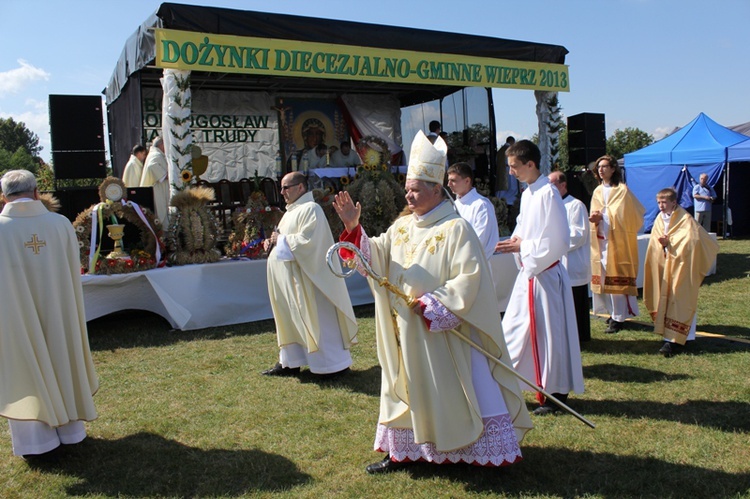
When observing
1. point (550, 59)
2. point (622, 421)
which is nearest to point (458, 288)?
point (622, 421)

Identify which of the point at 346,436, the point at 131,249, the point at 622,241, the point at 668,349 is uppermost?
the point at 131,249

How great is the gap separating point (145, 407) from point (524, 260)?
328 centimetres

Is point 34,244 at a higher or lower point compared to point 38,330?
higher

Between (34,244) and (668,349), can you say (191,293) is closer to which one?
(34,244)

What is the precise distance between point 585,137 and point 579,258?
7593mm

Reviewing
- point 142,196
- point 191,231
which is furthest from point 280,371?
point 142,196

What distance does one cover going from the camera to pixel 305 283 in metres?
5.81

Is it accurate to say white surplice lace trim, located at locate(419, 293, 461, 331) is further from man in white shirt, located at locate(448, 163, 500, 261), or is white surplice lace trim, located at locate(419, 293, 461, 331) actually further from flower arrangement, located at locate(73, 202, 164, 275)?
flower arrangement, located at locate(73, 202, 164, 275)

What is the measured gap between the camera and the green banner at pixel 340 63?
8.67 metres

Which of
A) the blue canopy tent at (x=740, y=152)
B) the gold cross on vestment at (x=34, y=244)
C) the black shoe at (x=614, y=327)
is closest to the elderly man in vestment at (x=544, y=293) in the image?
the black shoe at (x=614, y=327)

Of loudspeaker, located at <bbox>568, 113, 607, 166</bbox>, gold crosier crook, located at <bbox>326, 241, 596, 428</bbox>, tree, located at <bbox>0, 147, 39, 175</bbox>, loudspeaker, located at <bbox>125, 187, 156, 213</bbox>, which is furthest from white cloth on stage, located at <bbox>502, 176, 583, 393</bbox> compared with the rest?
tree, located at <bbox>0, 147, 39, 175</bbox>

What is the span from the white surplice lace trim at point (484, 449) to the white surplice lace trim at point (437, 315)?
0.60 meters

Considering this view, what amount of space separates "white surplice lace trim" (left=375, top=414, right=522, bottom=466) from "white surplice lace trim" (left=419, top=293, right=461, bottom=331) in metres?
0.60

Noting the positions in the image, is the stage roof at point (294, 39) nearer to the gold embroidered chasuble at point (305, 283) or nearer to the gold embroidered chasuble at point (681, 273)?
the gold embroidered chasuble at point (305, 283)
